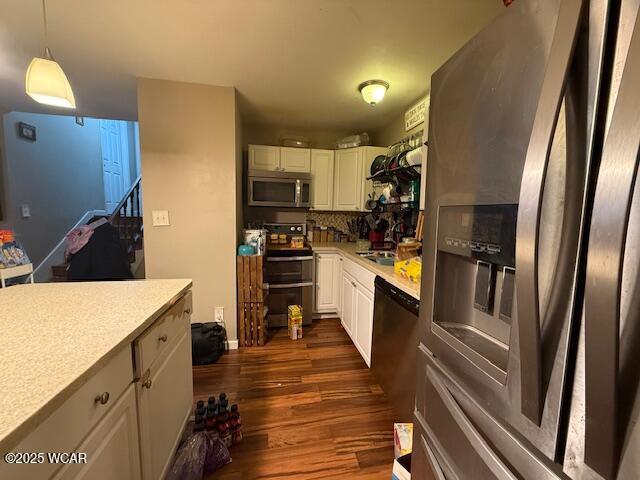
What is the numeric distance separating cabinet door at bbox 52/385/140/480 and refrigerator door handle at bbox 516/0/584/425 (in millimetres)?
959

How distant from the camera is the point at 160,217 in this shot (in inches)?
90.7

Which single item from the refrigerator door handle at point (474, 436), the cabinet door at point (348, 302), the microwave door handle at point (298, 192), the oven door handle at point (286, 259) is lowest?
the cabinet door at point (348, 302)

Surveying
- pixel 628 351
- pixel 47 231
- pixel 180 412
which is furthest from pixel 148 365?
pixel 47 231

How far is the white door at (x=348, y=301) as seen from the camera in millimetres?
2428

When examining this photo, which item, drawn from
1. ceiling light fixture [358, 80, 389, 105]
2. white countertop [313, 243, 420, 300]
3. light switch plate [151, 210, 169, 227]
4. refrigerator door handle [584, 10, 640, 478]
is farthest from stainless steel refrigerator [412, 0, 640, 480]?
light switch plate [151, 210, 169, 227]

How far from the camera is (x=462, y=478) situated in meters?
0.66

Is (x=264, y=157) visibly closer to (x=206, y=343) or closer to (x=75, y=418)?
(x=206, y=343)

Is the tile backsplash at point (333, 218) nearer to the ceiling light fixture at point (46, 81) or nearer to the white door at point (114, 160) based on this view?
the ceiling light fixture at point (46, 81)

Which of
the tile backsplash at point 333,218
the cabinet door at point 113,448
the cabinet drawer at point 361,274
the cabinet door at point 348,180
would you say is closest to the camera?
the cabinet door at point 113,448

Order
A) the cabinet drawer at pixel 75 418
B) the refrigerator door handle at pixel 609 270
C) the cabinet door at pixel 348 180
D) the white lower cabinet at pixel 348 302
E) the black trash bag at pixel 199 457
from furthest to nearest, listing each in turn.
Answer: the cabinet door at pixel 348 180 < the white lower cabinet at pixel 348 302 < the black trash bag at pixel 199 457 < the cabinet drawer at pixel 75 418 < the refrigerator door handle at pixel 609 270

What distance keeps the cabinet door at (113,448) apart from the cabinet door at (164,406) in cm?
5

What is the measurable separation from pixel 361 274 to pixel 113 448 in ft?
5.74

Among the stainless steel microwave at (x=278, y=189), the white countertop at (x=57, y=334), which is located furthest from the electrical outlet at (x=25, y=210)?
the white countertop at (x=57, y=334)

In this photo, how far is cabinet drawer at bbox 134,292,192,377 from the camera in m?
0.89
